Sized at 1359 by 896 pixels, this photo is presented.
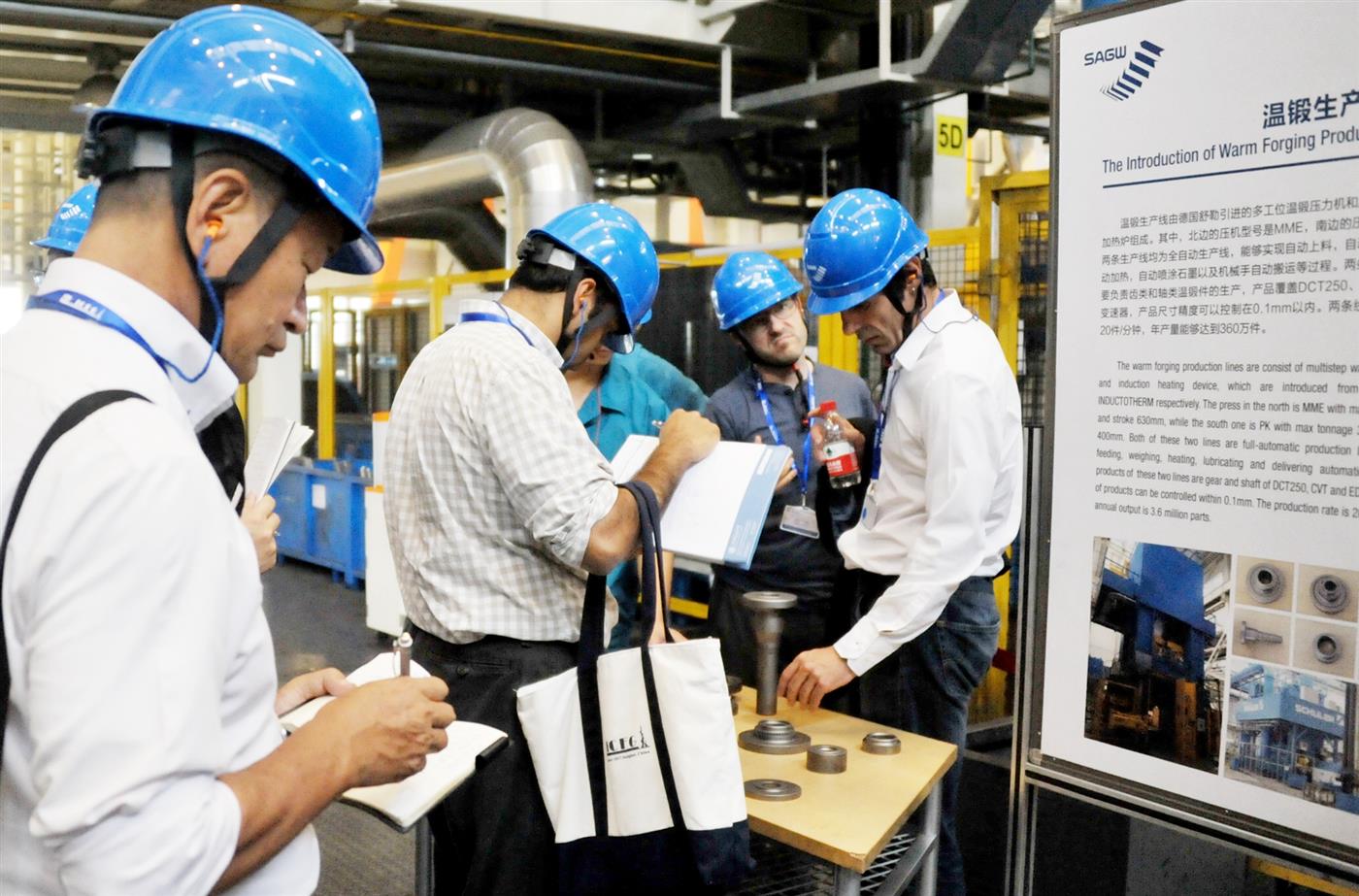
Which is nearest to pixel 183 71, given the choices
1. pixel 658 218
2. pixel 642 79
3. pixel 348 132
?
pixel 348 132

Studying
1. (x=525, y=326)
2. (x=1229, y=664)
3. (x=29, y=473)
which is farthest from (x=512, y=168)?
(x=29, y=473)

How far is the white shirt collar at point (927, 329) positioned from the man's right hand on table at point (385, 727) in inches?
57.7

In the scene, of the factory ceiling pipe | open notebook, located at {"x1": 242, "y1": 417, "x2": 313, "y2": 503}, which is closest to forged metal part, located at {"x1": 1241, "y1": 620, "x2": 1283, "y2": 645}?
open notebook, located at {"x1": 242, "y1": 417, "x2": 313, "y2": 503}

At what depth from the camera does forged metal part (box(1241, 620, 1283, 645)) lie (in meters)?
1.45

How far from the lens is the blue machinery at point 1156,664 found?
1532mm

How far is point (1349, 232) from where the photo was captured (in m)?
1.33

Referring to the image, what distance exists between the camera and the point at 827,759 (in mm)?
1910

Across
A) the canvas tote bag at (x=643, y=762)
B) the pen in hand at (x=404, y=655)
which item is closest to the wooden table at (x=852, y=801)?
the canvas tote bag at (x=643, y=762)

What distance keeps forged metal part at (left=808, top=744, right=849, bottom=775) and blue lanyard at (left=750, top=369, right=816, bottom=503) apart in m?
1.40

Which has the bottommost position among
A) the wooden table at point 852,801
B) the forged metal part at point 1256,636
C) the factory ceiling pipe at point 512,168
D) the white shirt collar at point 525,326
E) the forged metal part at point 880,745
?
the wooden table at point 852,801

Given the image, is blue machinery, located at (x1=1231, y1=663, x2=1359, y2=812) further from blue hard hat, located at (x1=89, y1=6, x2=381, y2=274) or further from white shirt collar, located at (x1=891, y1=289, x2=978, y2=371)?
blue hard hat, located at (x1=89, y1=6, x2=381, y2=274)

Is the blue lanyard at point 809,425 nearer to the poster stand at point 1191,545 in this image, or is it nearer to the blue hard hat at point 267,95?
the poster stand at point 1191,545

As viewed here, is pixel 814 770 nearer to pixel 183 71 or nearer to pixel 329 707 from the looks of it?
pixel 329 707

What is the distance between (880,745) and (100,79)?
6.47m
